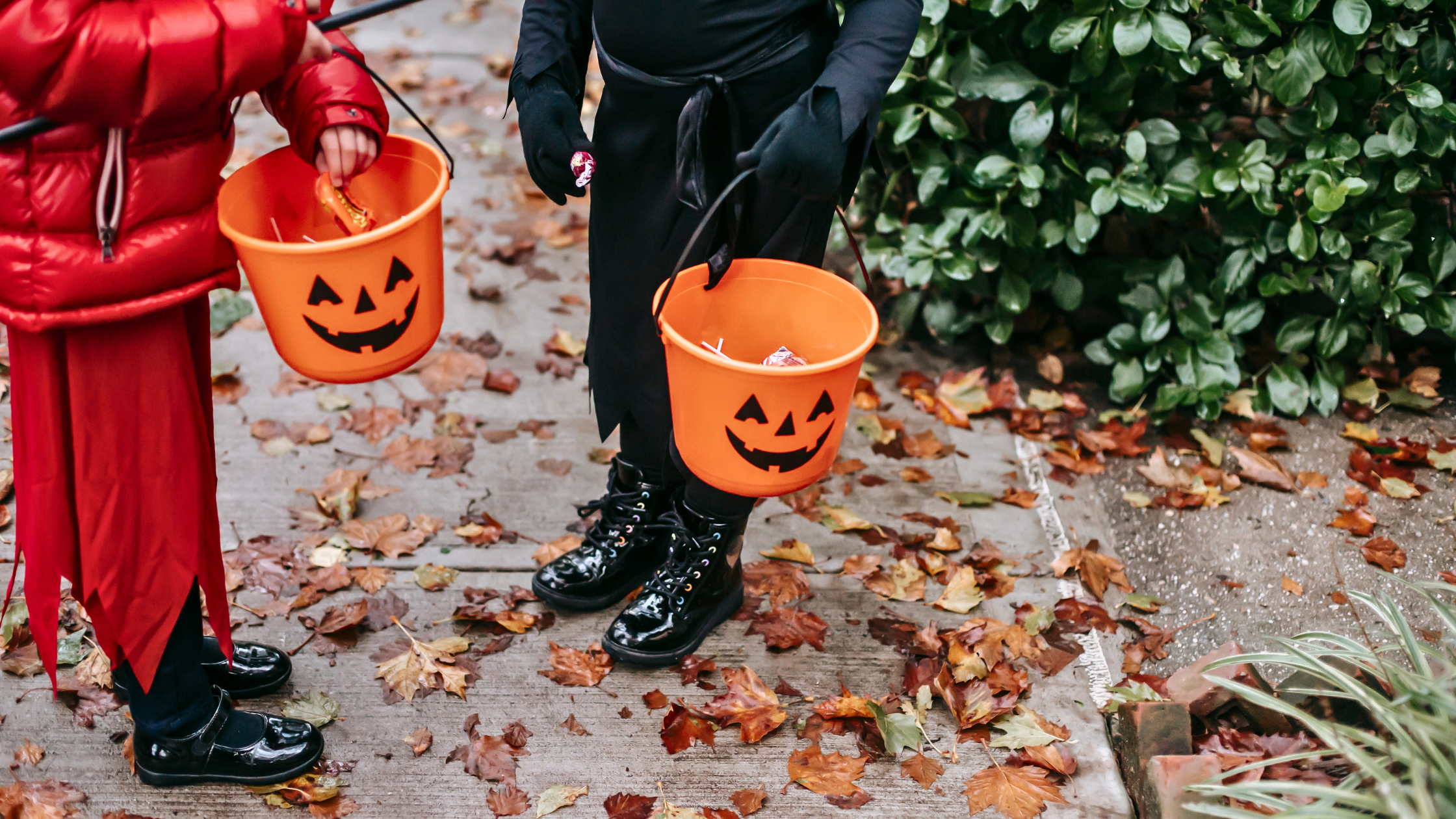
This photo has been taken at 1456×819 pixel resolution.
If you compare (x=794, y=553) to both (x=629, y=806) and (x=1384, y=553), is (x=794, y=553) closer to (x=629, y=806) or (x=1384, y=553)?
(x=629, y=806)

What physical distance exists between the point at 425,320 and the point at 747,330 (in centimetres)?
65

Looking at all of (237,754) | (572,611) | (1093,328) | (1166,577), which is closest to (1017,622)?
(1166,577)

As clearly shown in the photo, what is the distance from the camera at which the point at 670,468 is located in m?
2.45

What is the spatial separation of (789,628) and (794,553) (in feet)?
0.95

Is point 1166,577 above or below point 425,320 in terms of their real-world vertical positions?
below

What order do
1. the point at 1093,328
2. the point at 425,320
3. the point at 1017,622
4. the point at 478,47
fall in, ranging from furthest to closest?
the point at 478,47
the point at 1093,328
the point at 1017,622
the point at 425,320

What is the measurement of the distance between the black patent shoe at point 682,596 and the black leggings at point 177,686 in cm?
87

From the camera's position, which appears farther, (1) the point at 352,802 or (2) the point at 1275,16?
(2) the point at 1275,16

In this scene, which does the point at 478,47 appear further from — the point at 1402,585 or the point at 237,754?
the point at 1402,585

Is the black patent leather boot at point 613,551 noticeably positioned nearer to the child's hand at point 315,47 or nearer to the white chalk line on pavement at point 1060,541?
the white chalk line on pavement at point 1060,541

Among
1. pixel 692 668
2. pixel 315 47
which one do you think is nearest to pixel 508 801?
pixel 692 668

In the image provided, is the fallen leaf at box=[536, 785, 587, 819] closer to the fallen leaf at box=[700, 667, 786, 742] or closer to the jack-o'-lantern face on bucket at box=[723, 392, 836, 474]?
the fallen leaf at box=[700, 667, 786, 742]

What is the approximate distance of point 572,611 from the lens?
8.63 ft

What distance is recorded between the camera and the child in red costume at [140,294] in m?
1.44
